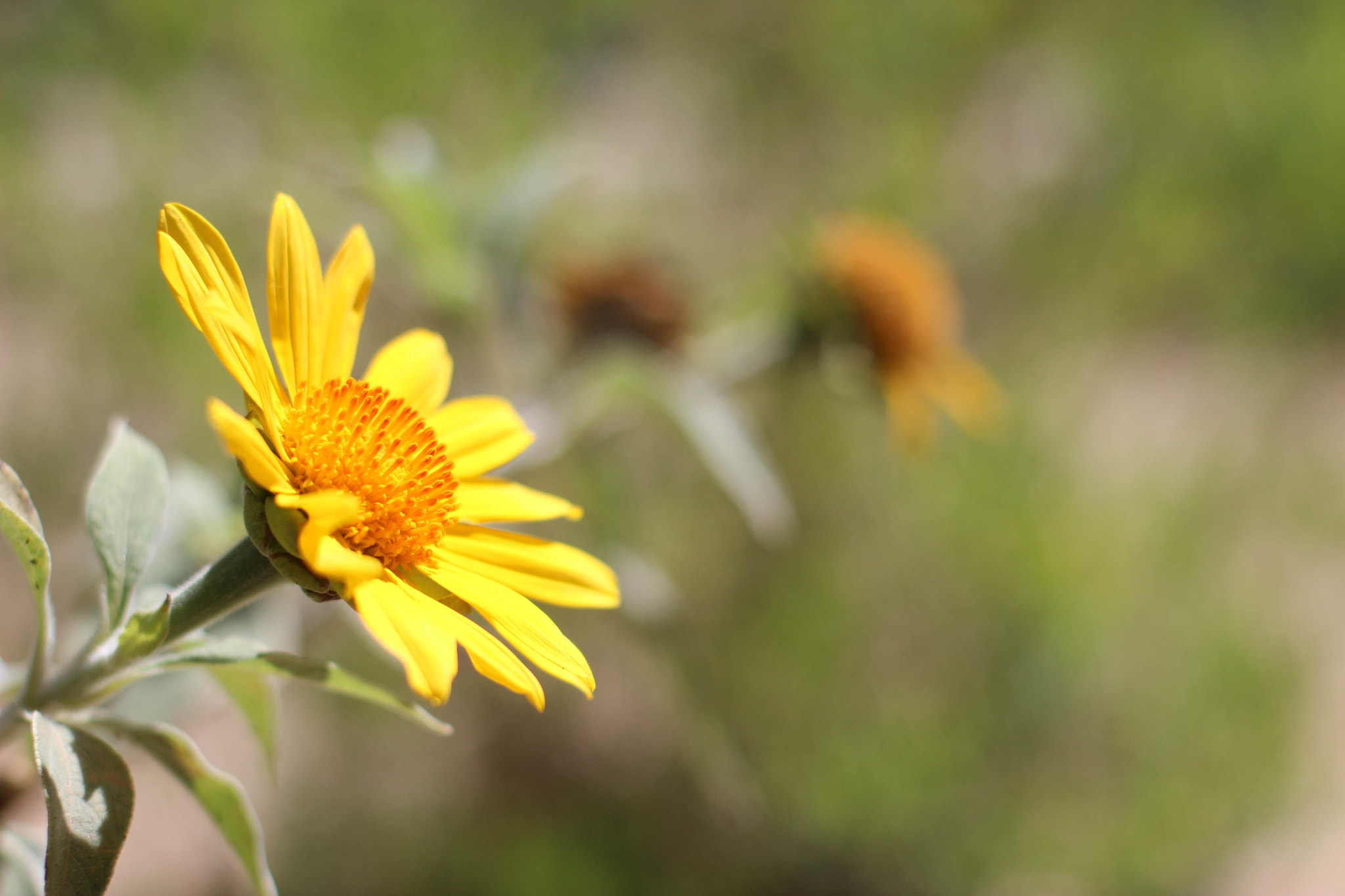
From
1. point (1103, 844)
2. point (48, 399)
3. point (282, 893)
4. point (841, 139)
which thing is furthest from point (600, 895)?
point (841, 139)

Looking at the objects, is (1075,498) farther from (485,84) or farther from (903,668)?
(485,84)

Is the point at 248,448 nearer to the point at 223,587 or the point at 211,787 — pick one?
the point at 223,587

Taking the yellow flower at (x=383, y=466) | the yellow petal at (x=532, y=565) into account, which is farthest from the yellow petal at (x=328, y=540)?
the yellow petal at (x=532, y=565)

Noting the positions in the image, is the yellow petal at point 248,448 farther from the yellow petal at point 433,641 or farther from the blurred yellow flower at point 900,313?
the blurred yellow flower at point 900,313

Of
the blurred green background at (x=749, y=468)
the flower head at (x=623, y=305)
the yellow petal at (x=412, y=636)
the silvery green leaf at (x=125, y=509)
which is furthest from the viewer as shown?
the blurred green background at (x=749, y=468)

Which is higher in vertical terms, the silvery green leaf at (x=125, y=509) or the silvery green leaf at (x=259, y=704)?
the silvery green leaf at (x=125, y=509)

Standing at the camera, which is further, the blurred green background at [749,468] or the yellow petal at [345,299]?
the blurred green background at [749,468]
